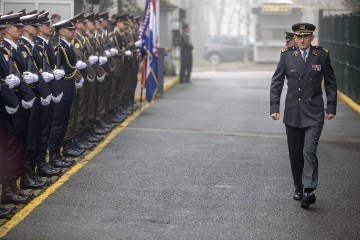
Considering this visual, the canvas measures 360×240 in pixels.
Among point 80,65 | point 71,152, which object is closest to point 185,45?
point 80,65

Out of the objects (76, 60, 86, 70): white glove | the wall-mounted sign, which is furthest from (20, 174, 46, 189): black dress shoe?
the wall-mounted sign

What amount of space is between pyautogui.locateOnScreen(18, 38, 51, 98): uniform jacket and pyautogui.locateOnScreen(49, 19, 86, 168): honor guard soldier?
136 centimetres

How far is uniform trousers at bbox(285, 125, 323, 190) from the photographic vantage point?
29.5 ft

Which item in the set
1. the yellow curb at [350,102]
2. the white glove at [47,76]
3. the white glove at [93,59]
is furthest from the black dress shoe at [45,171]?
the yellow curb at [350,102]

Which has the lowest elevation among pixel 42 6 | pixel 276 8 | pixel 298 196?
pixel 298 196

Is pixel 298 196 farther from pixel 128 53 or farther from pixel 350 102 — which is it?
pixel 350 102

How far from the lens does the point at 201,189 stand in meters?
9.69

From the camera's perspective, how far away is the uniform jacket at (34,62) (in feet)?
29.5

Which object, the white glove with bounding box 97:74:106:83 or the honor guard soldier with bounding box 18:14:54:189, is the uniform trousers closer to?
the honor guard soldier with bounding box 18:14:54:189

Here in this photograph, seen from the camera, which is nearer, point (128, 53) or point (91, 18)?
point (91, 18)

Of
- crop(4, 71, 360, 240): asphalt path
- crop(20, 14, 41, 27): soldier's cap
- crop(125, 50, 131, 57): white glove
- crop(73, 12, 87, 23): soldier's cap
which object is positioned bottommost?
crop(4, 71, 360, 240): asphalt path

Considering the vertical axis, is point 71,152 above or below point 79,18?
below

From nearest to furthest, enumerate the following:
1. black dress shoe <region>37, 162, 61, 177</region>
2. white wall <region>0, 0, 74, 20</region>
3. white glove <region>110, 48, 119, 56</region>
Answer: black dress shoe <region>37, 162, 61, 177</region>
white glove <region>110, 48, 119, 56</region>
white wall <region>0, 0, 74, 20</region>

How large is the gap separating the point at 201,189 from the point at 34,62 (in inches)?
Answer: 87.0
